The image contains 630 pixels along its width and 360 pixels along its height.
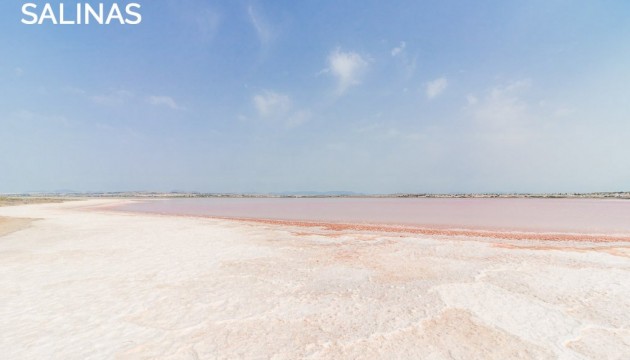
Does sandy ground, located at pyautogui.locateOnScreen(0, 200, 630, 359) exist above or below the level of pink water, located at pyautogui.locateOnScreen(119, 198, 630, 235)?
below

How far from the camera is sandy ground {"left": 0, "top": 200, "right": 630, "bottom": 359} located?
537 cm

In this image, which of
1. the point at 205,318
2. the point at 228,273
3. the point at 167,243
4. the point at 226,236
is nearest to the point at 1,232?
the point at 167,243

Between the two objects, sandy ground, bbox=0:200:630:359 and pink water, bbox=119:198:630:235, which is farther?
pink water, bbox=119:198:630:235

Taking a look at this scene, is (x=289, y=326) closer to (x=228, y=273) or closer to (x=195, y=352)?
(x=195, y=352)

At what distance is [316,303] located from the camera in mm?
7352

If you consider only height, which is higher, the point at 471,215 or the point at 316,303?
the point at 471,215

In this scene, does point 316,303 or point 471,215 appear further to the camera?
point 471,215

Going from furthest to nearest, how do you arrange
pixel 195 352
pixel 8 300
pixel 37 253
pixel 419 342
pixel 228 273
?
1. pixel 37 253
2. pixel 228 273
3. pixel 8 300
4. pixel 419 342
5. pixel 195 352

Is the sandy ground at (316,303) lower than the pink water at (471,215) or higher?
lower

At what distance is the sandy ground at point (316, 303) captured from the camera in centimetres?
537

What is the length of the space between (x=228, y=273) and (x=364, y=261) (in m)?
4.52

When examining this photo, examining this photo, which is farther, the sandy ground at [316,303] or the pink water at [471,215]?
the pink water at [471,215]

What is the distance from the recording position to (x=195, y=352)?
5.18 m

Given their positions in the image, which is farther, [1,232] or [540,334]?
[1,232]
